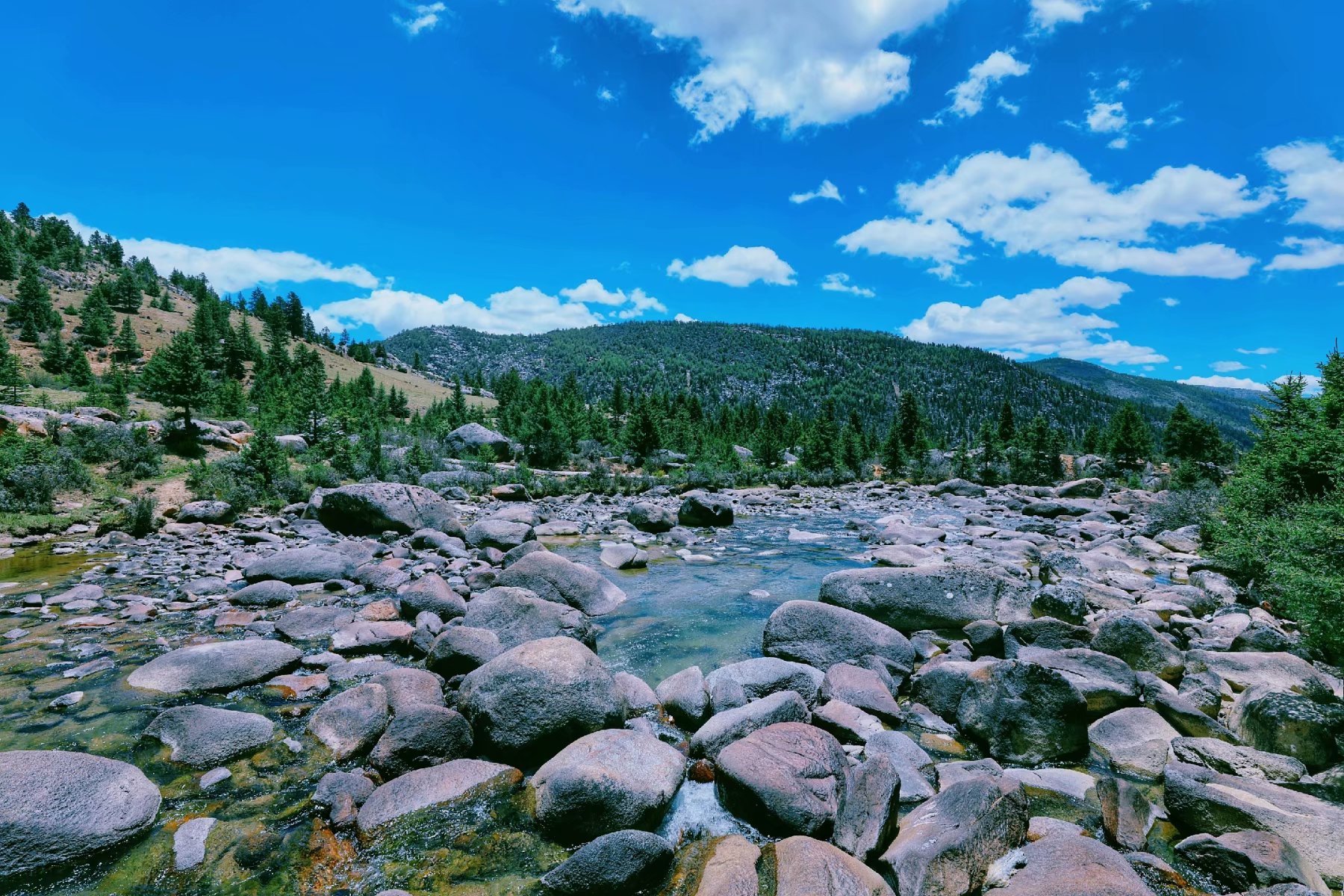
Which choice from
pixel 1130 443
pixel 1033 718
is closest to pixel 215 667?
pixel 1033 718

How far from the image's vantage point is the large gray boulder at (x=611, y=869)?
422 centimetres

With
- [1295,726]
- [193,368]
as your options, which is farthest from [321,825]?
[193,368]

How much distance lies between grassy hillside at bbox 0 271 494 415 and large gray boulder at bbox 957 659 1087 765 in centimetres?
5056

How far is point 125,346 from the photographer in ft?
200

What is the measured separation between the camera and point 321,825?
4.81m

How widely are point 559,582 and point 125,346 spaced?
78.4m

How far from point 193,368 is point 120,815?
34.7 m

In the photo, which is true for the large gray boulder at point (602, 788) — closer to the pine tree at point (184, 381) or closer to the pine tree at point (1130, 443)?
the pine tree at point (184, 381)

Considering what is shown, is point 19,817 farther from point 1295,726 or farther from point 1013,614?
point 1013,614

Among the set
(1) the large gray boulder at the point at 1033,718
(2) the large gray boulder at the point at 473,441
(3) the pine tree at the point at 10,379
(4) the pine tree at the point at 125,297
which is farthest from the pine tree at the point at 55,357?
(1) the large gray boulder at the point at 1033,718

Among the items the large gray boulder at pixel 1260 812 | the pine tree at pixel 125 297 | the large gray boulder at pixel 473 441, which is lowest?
the large gray boulder at pixel 1260 812

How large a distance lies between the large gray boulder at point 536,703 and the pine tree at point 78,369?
186 feet

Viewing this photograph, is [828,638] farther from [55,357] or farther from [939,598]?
[55,357]

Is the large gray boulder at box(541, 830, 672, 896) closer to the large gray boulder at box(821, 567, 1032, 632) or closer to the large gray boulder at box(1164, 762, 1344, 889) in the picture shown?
the large gray boulder at box(1164, 762, 1344, 889)
